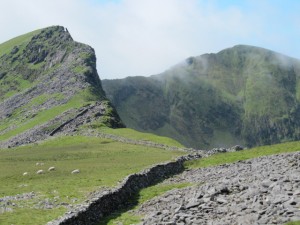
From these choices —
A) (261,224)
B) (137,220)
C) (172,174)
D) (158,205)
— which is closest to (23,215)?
(137,220)

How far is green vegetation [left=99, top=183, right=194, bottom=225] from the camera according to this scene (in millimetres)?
41388

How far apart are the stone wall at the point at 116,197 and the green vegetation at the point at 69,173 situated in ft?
8.74

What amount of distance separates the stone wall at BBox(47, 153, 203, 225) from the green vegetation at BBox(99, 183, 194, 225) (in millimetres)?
790

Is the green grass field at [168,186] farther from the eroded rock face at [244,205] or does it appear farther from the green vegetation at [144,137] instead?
the green vegetation at [144,137]

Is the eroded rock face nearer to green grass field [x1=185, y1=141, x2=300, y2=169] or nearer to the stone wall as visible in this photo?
the stone wall

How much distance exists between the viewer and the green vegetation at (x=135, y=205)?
41388 millimetres

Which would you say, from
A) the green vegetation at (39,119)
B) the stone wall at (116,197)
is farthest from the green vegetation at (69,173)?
the green vegetation at (39,119)

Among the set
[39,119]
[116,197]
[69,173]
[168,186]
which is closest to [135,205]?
[116,197]

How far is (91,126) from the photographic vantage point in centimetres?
15950

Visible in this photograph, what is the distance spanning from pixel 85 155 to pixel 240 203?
6947 cm

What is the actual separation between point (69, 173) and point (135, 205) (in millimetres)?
24340

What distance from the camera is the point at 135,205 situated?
4988cm

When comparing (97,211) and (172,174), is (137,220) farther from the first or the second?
(172,174)

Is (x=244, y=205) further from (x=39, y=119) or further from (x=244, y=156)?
(x=39, y=119)
